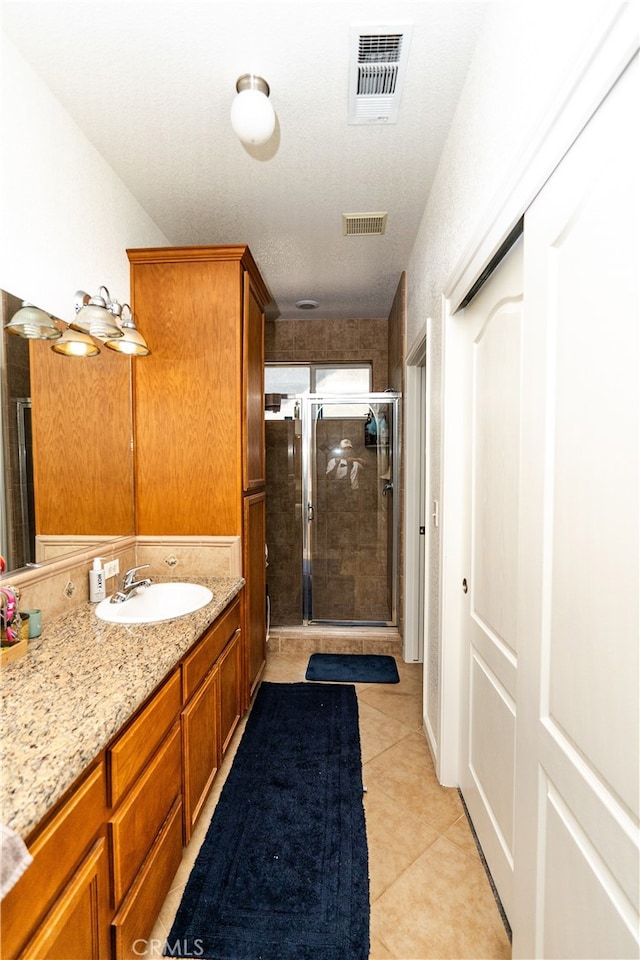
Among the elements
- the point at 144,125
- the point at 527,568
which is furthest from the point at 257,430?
the point at 527,568

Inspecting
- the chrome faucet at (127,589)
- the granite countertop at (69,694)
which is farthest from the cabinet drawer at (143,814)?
the chrome faucet at (127,589)

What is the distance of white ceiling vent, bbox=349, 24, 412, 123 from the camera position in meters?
1.30

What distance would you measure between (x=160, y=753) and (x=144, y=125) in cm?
222

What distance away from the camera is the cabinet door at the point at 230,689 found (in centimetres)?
189

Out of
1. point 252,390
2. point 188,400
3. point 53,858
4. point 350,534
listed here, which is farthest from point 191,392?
point 350,534

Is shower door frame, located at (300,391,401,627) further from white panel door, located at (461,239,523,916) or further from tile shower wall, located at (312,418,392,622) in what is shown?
white panel door, located at (461,239,523,916)

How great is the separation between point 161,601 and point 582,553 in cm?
174

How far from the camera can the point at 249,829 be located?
→ 5.38 feet

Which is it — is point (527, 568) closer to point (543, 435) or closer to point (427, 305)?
point (543, 435)

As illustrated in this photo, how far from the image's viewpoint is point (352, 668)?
295 cm

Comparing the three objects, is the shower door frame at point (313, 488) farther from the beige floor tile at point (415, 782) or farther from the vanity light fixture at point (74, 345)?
the vanity light fixture at point (74, 345)

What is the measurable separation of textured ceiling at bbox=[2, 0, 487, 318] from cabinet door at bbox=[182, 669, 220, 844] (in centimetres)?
215

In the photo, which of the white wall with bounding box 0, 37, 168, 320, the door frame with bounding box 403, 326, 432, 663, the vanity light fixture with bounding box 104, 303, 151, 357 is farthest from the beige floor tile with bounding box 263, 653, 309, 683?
the white wall with bounding box 0, 37, 168, 320

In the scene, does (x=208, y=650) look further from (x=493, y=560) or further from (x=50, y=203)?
(x=50, y=203)
